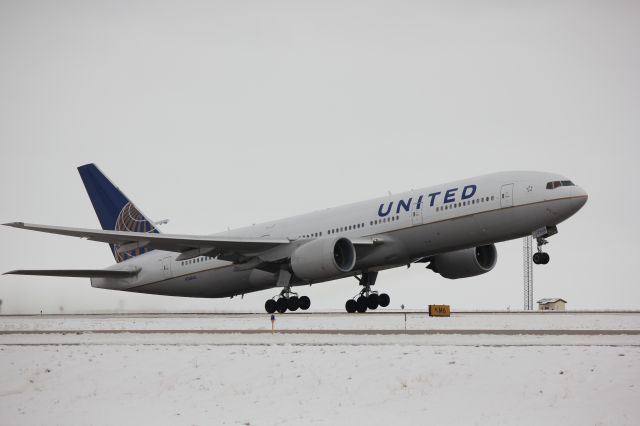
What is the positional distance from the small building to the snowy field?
112 feet

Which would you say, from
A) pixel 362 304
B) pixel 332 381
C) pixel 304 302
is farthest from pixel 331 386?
pixel 362 304

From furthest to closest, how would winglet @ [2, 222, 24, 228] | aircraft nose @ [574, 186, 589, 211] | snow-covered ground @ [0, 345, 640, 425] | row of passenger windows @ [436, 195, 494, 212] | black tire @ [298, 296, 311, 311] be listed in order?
black tire @ [298, 296, 311, 311]
row of passenger windows @ [436, 195, 494, 212]
aircraft nose @ [574, 186, 589, 211]
winglet @ [2, 222, 24, 228]
snow-covered ground @ [0, 345, 640, 425]

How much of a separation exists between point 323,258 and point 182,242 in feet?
22.9

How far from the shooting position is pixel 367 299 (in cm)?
4481

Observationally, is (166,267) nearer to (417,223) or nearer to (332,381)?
(417,223)

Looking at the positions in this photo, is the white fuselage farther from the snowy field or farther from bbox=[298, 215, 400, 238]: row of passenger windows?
the snowy field

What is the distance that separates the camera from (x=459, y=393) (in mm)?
17531

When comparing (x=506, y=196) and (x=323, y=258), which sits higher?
(x=506, y=196)

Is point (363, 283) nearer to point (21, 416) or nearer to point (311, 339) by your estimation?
point (311, 339)

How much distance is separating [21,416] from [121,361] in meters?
3.62

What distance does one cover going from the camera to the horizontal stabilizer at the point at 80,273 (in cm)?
4533

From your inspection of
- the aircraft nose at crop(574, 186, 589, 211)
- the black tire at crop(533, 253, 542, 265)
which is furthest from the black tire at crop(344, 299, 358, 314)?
the aircraft nose at crop(574, 186, 589, 211)

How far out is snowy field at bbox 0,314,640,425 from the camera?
54.8ft

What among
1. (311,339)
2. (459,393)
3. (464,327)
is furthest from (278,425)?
(464,327)
